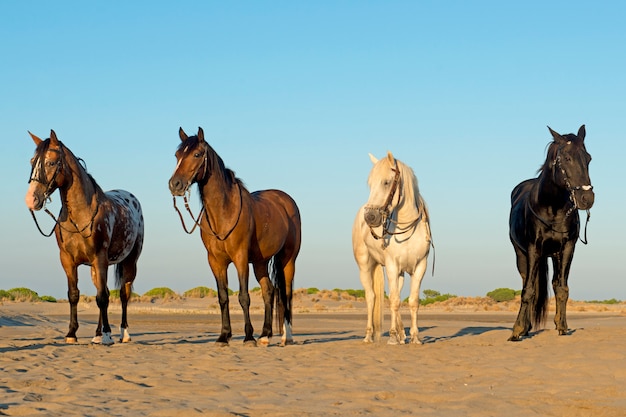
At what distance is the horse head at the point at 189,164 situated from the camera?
11.8m

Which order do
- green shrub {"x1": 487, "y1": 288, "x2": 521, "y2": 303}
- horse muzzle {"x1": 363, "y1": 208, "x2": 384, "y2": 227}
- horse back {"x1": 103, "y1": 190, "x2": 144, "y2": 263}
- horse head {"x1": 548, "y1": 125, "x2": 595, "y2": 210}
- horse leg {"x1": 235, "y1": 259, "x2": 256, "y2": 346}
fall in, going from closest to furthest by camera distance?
horse muzzle {"x1": 363, "y1": 208, "x2": 384, "y2": 227} → horse head {"x1": 548, "y1": 125, "x2": 595, "y2": 210} → horse leg {"x1": 235, "y1": 259, "x2": 256, "y2": 346} → horse back {"x1": 103, "y1": 190, "x2": 144, "y2": 263} → green shrub {"x1": 487, "y1": 288, "x2": 521, "y2": 303}

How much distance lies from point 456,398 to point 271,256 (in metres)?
6.63

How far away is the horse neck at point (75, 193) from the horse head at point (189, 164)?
1.82 meters

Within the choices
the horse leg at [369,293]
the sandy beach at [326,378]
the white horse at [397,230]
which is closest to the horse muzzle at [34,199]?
the sandy beach at [326,378]

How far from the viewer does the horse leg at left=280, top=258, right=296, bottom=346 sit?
13180mm

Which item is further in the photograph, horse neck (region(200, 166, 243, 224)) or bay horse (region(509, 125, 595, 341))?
horse neck (region(200, 166, 243, 224))

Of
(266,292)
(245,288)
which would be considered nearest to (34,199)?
(245,288)

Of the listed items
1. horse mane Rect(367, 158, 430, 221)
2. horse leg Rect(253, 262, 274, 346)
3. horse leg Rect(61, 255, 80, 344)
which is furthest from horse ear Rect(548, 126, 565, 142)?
horse leg Rect(61, 255, 80, 344)

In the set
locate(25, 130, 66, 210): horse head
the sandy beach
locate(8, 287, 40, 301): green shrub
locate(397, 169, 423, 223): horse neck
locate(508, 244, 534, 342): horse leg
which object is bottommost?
the sandy beach

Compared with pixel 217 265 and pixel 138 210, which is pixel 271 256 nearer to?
pixel 217 265

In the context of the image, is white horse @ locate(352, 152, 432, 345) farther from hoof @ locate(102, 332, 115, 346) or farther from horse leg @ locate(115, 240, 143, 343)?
horse leg @ locate(115, 240, 143, 343)

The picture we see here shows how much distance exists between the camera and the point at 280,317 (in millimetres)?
13531

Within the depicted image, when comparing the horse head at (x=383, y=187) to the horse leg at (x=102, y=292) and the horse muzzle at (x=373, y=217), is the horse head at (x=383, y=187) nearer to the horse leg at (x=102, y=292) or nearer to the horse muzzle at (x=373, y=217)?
the horse muzzle at (x=373, y=217)

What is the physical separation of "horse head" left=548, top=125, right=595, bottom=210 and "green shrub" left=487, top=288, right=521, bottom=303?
32.7 meters
